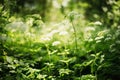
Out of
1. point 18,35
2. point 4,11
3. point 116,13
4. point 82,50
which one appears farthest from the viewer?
point 116,13

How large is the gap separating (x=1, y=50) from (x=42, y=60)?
410 mm

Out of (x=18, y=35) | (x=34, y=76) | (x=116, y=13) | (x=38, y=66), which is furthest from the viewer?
(x=116, y=13)

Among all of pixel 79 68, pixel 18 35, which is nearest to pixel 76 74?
pixel 79 68

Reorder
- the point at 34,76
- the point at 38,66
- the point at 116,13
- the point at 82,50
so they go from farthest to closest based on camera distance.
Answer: the point at 116,13, the point at 82,50, the point at 38,66, the point at 34,76

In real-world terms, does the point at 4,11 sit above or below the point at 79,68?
above

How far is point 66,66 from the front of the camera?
7.42 ft

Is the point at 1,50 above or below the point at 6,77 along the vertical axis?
above

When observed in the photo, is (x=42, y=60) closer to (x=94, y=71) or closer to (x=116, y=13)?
(x=94, y=71)

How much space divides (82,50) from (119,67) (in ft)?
1.24

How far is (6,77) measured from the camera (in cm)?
205

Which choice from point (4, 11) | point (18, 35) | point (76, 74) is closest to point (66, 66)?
point (76, 74)

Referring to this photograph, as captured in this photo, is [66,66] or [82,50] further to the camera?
[82,50]

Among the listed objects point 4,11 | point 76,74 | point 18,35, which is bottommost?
point 76,74

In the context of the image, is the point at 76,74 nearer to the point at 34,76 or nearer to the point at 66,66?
the point at 66,66
